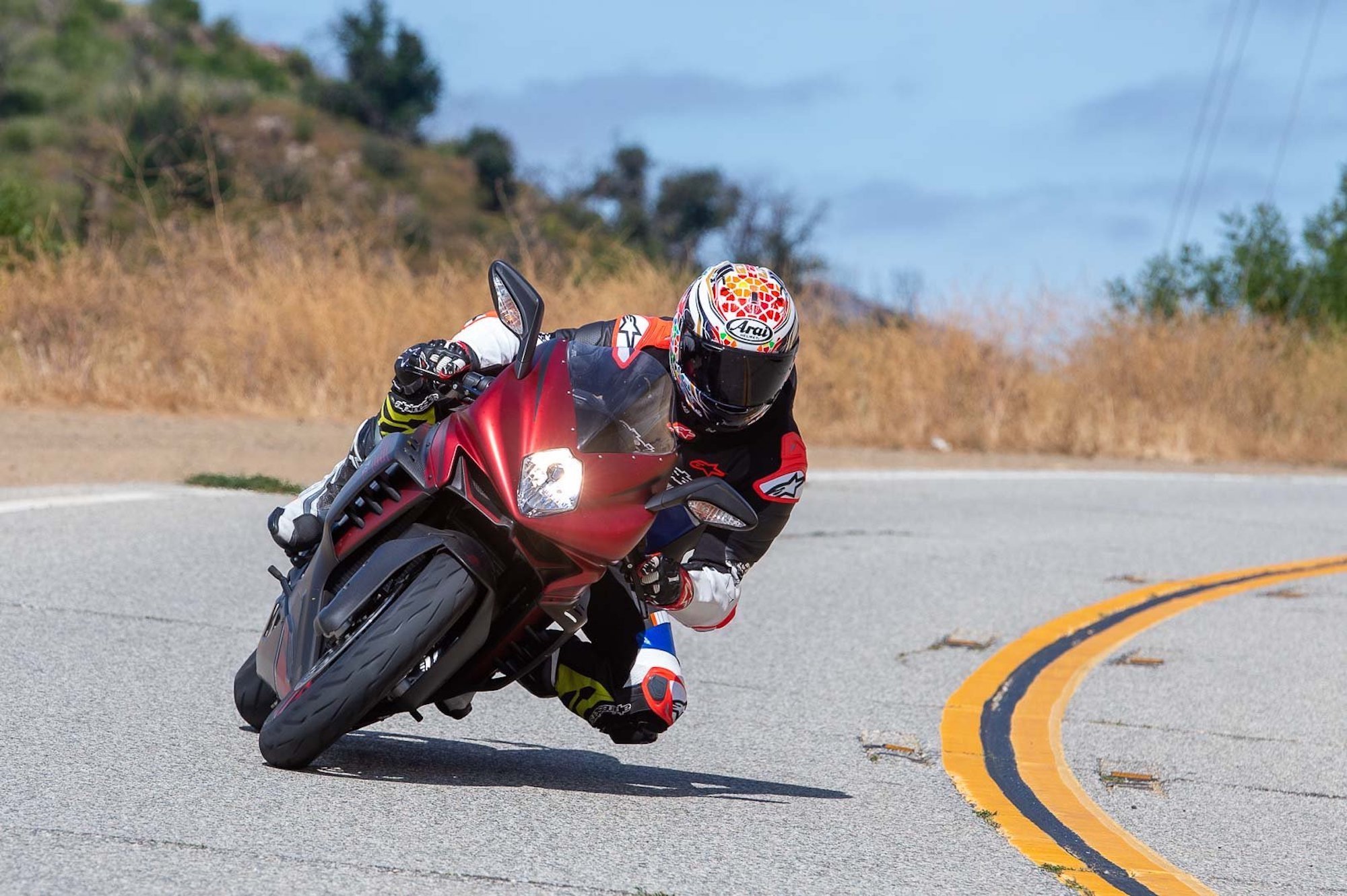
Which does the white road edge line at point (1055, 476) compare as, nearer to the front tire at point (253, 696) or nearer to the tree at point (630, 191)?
the front tire at point (253, 696)

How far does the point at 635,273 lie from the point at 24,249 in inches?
254

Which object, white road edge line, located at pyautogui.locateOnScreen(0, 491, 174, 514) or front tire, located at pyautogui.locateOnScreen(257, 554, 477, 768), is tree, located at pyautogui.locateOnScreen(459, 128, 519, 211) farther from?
front tire, located at pyautogui.locateOnScreen(257, 554, 477, 768)

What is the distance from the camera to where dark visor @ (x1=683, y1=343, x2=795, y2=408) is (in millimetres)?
5426

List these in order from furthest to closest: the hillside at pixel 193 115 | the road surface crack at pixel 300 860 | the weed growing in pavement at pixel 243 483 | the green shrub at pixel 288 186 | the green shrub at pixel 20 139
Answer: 1. the green shrub at pixel 20 139
2. the hillside at pixel 193 115
3. the green shrub at pixel 288 186
4. the weed growing in pavement at pixel 243 483
5. the road surface crack at pixel 300 860

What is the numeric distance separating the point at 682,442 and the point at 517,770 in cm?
117

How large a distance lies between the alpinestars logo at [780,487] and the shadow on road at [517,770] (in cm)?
92

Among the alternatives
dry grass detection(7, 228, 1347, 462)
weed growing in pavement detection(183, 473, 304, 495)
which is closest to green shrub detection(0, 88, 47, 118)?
dry grass detection(7, 228, 1347, 462)

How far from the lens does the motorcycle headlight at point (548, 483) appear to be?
181 inches

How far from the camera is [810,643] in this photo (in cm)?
863

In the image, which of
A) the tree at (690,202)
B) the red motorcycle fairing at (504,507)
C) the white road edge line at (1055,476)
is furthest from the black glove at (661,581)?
the tree at (690,202)

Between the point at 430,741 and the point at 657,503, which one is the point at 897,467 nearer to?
the point at 430,741

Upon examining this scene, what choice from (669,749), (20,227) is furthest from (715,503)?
(20,227)

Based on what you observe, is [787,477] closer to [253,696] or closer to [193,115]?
[253,696]

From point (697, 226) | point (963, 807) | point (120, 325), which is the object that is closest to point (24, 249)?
point (120, 325)
